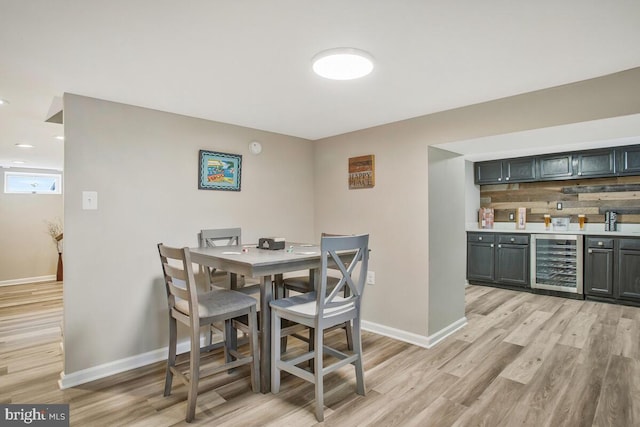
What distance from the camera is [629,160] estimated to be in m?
4.27

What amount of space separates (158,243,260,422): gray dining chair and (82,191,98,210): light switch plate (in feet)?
2.46

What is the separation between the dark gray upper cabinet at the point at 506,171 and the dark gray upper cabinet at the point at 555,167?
3.9 inches

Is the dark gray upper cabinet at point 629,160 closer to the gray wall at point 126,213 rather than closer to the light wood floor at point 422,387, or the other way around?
the light wood floor at point 422,387

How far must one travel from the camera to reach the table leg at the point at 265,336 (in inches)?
88.7

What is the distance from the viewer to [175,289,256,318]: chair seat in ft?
6.80

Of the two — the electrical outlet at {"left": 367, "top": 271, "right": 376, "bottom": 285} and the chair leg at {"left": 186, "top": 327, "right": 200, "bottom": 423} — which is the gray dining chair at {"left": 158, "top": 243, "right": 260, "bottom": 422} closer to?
the chair leg at {"left": 186, "top": 327, "right": 200, "bottom": 423}

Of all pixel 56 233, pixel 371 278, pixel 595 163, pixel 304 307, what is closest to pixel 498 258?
pixel 595 163

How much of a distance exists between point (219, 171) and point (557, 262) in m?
4.52

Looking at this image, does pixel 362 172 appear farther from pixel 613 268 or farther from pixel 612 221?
pixel 612 221

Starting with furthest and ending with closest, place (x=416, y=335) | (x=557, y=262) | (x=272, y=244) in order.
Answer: (x=557, y=262), (x=416, y=335), (x=272, y=244)

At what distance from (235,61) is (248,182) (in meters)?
1.62

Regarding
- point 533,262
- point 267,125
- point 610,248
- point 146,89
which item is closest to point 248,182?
point 267,125

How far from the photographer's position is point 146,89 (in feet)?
7.65

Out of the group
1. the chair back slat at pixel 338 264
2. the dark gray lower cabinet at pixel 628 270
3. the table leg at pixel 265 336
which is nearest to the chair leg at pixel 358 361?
the chair back slat at pixel 338 264
